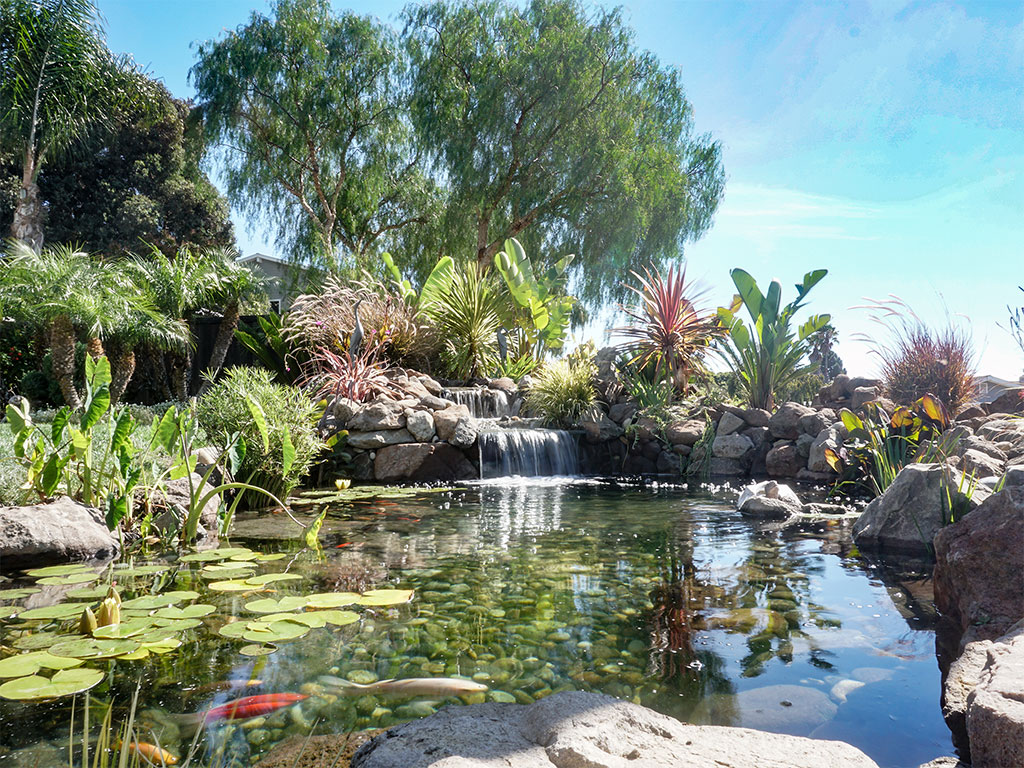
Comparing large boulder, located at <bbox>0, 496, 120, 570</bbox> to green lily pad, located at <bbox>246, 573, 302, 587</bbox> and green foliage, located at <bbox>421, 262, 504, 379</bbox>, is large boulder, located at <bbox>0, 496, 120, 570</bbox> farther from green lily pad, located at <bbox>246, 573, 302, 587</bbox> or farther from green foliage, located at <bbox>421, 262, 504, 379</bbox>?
green foliage, located at <bbox>421, 262, 504, 379</bbox>

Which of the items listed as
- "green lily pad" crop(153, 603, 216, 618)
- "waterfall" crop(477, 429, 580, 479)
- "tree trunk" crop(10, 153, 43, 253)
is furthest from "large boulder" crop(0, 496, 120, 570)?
"tree trunk" crop(10, 153, 43, 253)

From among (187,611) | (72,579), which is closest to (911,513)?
(187,611)

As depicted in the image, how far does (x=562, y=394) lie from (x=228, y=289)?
6663mm

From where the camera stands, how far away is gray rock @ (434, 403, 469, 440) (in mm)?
8602

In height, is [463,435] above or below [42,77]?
below

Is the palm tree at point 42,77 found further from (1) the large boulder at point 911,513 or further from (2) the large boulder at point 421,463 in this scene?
(1) the large boulder at point 911,513

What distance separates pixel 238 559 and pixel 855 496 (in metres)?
6.23

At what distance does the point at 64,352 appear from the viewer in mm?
9195

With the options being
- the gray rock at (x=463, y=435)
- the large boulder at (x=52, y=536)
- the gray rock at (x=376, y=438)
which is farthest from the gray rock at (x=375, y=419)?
the large boulder at (x=52, y=536)

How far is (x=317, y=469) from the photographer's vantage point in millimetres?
8078

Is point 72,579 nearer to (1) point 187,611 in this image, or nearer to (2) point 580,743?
(1) point 187,611

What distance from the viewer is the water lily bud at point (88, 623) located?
8.35ft

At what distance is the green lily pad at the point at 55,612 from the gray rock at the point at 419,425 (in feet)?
18.6

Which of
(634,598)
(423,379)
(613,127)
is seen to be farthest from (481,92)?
(634,598)
